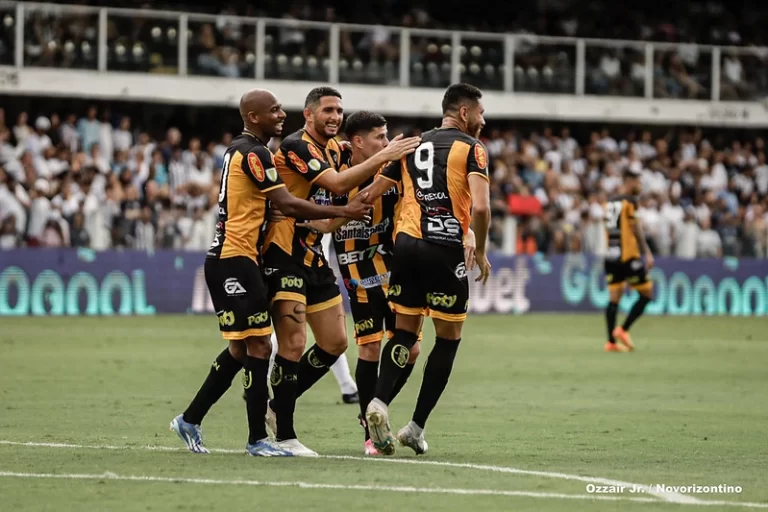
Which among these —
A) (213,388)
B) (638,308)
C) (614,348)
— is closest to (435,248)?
(213,388)

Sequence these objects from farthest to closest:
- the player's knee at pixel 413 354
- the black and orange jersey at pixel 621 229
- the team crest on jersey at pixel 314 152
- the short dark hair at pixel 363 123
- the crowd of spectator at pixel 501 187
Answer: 1. the crowd of spectator at pixel 501 187
2. the black and orange jersey at pixel 621 229
3. the short dark hair at pixel 363 123
4. the player's knee at pixel 413 354
5. the team crest on jersey at pixel 314 152

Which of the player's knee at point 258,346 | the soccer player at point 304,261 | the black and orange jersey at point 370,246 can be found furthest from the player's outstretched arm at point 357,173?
the black and orange jersey at point 370,246

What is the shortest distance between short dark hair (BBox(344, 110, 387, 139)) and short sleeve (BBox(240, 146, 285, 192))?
1568mm

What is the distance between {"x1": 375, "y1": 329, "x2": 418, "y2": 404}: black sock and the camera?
9195 millimetres

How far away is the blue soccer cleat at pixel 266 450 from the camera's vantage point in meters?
8.95

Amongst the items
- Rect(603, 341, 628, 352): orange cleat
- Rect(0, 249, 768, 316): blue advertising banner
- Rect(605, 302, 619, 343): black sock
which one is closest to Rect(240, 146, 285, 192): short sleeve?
Rect(605, 302, 619, 343): black sock

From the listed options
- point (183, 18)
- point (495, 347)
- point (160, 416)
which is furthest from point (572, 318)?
point (160, 416)

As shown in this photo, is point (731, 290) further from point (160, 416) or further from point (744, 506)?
point (744, 506)

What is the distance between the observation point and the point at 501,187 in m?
30.6

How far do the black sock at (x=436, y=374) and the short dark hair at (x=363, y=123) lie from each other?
1.81 metres

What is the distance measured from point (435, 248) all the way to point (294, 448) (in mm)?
1586

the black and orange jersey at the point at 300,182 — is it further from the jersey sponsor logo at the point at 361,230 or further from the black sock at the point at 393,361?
the jersey sponsor logo at the point at 361,230

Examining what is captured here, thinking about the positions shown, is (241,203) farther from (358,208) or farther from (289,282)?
(358,208)

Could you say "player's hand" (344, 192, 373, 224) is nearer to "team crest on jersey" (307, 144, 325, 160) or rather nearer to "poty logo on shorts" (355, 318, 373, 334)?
"team crest on jersey" (307, 144, 325, 160)
